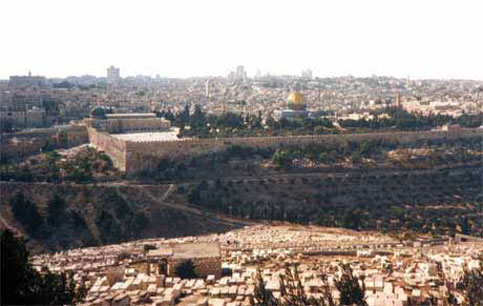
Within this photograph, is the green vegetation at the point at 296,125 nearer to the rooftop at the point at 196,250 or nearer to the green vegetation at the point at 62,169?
the green vegetation at the point at 62,169

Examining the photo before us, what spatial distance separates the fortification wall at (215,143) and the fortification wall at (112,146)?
0.33 metres

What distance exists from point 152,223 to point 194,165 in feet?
16.3

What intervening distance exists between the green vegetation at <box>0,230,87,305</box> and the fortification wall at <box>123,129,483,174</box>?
1334cm

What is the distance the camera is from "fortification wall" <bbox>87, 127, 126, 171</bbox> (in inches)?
955

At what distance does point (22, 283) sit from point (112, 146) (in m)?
16.2

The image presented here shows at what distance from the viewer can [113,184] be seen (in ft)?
73.8

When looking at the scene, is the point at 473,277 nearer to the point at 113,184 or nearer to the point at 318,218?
the point at 318,218

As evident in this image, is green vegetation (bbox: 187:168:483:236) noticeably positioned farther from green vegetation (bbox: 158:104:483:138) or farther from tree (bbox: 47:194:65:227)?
green vegetation (bbox: 158:104:483:138)

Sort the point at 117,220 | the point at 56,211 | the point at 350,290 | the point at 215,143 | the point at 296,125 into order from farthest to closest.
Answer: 1. the point at 296,125
2. the point at 215,143
3. the point at 117,220
4. the point at 56,211
5. the point at 350,290

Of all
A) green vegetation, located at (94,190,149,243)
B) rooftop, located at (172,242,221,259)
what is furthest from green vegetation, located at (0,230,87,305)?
green vegetation, located at (94,190,149,243)

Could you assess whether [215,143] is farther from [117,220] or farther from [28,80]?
[28,80]

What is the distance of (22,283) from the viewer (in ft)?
31.6

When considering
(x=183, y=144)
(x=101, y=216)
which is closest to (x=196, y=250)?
(x=101, y=216)

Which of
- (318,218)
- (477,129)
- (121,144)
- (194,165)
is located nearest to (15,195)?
A: (121,144)
